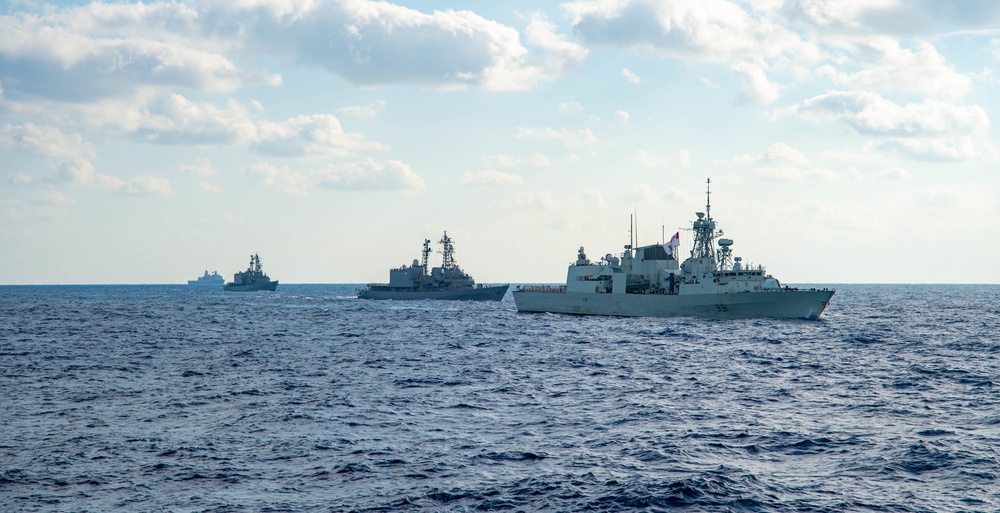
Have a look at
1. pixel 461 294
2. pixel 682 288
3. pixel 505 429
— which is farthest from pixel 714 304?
pixel 461 294

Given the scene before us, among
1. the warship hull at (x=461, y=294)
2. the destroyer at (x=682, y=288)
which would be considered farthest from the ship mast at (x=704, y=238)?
the warship hull at (x=461, y=294)

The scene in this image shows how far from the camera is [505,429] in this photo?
23562mm

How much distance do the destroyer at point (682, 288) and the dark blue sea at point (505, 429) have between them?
18.8 metres

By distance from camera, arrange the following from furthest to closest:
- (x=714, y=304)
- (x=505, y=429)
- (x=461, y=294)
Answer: (x=461, y=294)
(x=714, y=304)
(x=505, y=429)

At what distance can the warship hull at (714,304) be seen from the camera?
6612 centimetres

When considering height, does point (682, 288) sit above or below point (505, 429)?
above

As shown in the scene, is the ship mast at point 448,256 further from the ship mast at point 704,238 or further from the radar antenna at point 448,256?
the ship mast at point 704,238

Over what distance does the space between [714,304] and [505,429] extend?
47941 mm

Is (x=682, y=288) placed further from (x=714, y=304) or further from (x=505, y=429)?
(x=505, y=429)

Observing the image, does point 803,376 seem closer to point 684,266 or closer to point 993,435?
point 993,435

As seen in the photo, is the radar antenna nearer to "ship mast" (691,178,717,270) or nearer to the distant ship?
the distant ship

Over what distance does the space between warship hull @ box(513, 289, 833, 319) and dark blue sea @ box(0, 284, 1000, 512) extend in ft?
58.7

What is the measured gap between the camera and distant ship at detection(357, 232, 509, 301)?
132125mm

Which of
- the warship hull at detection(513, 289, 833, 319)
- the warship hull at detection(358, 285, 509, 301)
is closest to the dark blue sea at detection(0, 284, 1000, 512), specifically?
the warship hull at detection(513, 289, 833, 319)
